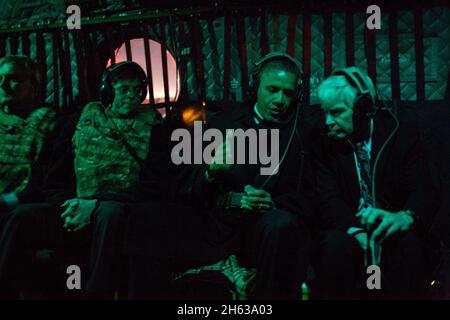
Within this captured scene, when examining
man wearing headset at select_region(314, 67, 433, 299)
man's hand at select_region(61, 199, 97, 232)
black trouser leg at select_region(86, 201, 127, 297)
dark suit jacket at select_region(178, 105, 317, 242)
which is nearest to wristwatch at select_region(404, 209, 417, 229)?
man wearing headset at select_region(314, 67, 433, 299)

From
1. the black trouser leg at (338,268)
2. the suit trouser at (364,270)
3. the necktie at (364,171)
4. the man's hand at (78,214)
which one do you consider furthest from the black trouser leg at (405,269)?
the man's hand at (78,214)

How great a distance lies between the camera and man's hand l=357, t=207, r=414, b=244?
2691mm

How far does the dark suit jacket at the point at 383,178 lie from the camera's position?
2949 mm

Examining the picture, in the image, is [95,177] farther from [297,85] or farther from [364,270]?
[364,270]

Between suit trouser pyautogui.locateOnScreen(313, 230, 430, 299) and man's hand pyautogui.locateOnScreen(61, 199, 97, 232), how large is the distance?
5.36 ft

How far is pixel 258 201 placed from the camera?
301 cm

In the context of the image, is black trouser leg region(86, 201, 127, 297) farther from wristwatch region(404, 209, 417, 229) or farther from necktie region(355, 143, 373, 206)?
wristwatch region(404, 209, 417, 229)

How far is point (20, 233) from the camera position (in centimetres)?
335

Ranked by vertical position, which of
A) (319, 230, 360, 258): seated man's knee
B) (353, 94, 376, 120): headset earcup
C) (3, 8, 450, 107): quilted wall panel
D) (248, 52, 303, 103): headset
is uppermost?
(3, 8, 450, 107): quilted wall panel

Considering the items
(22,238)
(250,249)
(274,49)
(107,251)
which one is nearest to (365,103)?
(250,249)

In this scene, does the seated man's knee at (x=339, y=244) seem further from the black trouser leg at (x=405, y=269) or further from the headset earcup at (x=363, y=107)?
the headset earcup at (x=363, y=107)

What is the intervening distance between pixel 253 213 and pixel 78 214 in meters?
1.25
